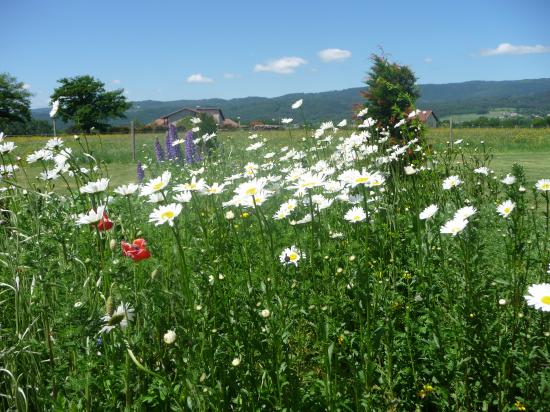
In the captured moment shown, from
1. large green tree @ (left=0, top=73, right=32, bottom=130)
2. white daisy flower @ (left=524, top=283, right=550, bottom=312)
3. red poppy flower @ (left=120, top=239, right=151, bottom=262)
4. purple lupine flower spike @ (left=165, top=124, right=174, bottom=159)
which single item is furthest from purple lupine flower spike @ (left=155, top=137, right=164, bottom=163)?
large green tree @ (left=0, top=73, right=32, bottom=130)

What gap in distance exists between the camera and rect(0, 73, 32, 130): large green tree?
160ft

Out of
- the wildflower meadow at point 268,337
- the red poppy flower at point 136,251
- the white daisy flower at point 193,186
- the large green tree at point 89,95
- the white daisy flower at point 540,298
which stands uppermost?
the large green tree at point 89,95

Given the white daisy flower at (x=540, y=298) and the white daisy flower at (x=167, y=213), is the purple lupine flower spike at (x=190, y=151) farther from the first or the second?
the white daisy flower at (x=540, y=298)

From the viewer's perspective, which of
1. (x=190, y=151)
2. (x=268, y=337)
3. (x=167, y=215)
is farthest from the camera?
(x=190, y=151)

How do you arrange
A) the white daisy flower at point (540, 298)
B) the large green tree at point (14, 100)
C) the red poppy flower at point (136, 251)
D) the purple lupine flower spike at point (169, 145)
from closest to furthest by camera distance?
the white daisy flower at point (540, 298)
the red poppy flower at point (136, 251)
the purple lupine flower spike at point (169, 145)
the large green tree at point (14, 100)

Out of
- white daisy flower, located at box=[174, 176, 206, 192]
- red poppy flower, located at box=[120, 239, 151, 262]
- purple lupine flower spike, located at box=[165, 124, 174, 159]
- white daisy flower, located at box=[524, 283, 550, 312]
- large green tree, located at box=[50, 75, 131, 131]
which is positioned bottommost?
white daisy flower, located at box=[524, 283, 550, 312]

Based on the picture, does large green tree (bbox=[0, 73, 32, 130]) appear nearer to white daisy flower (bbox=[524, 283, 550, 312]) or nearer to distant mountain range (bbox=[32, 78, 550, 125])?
distant mountain range (bbox=[32, 78, 550, 125])

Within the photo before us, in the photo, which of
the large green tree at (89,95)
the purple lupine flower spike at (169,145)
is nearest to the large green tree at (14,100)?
the large green tree at (89,95)

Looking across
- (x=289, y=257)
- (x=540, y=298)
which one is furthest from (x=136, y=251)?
(x=540, y=298)

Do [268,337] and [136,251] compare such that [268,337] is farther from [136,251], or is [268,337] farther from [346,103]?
[346,103]

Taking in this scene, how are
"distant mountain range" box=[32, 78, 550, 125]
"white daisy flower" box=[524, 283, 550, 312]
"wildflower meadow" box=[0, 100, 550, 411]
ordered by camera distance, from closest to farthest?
"white daisy flower" box=[524, 283, 550, 312] → "wildflower meadow" box=[0, 100, 550, 411] → "distant mountain range" box=[32, 78, 550, 125]

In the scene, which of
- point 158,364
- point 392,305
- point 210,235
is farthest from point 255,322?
point 210,235

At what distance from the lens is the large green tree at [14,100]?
1914 inches

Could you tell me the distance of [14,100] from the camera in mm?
51531
